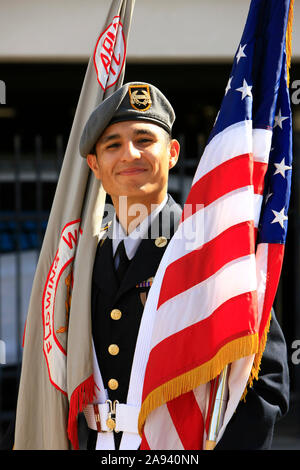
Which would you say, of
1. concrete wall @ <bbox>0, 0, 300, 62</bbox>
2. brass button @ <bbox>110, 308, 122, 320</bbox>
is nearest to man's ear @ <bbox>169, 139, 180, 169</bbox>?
brass button @ <bbox>110, 308, 122, 320</bbox>

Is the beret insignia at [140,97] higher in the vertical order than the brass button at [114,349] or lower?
higher

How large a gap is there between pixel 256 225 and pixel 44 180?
4020 mm

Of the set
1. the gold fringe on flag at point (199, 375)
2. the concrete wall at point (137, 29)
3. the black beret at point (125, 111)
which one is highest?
the concrete wall at point (137, 29)

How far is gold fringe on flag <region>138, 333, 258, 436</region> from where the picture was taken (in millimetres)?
1812

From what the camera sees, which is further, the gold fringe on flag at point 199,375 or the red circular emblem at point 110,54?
the red circular emblem at point 110,54

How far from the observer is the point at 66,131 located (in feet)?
26.1

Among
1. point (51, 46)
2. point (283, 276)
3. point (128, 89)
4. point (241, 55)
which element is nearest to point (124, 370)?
point (128, 89)

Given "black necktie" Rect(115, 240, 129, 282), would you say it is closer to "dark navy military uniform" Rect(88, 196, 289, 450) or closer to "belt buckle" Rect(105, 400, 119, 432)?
"dark navy military uniform" Rect(88, 196, 289, 450)

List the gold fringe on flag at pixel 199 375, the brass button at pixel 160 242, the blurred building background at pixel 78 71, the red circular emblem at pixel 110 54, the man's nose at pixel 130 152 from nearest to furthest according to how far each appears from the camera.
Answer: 1. the gold fringe on flag at pixel 199 375
2. the man's nose at pixel 130 152
3. the brass button at pixel 160 242
4. the red circular emblem at pixel 110 54
5. the blurred building background at pixel 78 71

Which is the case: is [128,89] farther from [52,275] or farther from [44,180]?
[44,180]

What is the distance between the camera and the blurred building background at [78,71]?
4.93 metres

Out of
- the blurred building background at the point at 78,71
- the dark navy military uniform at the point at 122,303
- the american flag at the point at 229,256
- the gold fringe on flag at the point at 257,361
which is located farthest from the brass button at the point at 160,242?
the blurred building background at the point at 78,71

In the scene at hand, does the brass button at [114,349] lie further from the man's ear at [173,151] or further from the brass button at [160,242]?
the man's ear at [173,151]

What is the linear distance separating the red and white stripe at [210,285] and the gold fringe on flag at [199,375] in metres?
0.02
